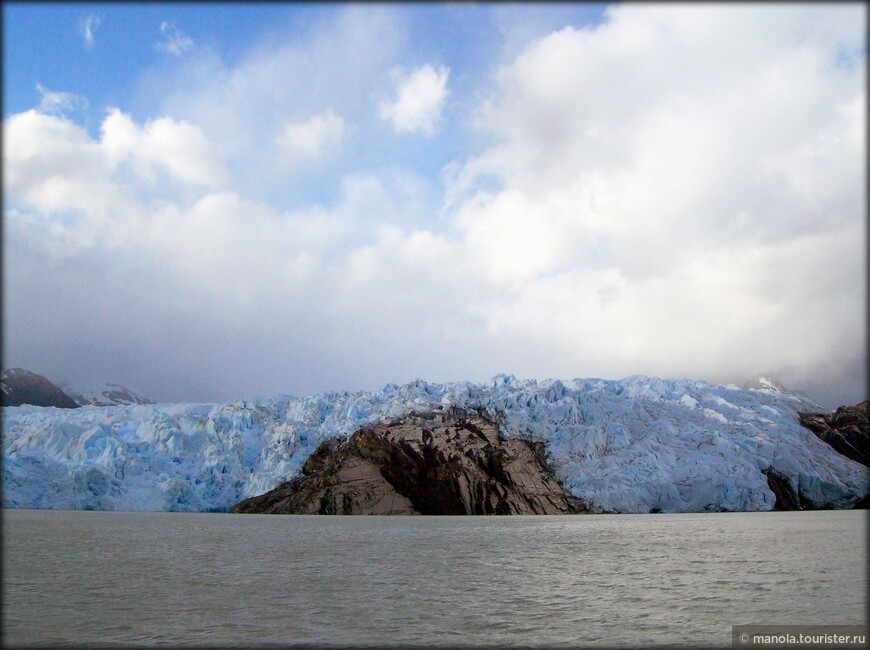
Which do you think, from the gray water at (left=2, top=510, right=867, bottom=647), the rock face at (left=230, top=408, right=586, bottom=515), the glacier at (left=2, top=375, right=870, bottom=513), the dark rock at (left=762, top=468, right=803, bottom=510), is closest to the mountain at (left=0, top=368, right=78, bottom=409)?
the glacier at (left=2, top=375, right=870, bottom=513)

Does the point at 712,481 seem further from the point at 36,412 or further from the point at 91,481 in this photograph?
the point at 36,412

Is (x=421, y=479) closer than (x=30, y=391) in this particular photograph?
Yes

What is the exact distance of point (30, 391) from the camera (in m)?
102

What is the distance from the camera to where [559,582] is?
13328 millimetres

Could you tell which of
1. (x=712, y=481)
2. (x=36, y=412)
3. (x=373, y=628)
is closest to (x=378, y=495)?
(x=712, y=481)

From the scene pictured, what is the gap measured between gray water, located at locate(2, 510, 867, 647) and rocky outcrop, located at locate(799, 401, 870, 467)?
131 ft

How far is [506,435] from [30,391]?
293 feet

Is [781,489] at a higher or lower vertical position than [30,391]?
lower

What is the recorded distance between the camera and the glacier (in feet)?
155

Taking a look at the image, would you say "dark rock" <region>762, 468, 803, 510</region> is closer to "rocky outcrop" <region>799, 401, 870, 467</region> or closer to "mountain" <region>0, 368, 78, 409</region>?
"rocky outcrop" <region>799, 401, 870, 467</region>

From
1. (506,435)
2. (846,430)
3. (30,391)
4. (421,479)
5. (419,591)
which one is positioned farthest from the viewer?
(30,391)

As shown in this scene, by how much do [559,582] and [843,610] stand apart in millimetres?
5317

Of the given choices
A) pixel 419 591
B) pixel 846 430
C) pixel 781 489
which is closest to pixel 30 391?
pixel 781 489

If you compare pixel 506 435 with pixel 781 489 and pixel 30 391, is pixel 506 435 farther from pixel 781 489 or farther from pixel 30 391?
pixel 30 391
